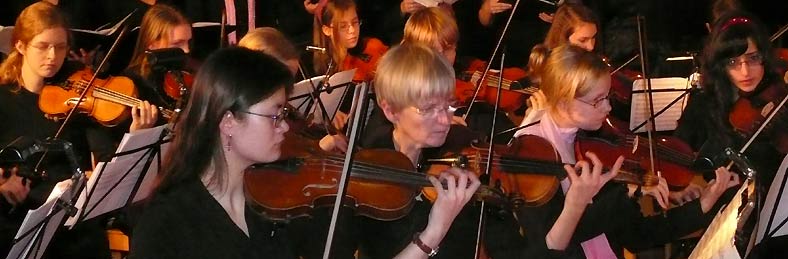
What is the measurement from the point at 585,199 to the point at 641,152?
586 millimetres

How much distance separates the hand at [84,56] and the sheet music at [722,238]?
3.16 m

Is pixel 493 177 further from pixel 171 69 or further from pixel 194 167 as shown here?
pixel 171 69

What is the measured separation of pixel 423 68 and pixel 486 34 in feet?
12.5

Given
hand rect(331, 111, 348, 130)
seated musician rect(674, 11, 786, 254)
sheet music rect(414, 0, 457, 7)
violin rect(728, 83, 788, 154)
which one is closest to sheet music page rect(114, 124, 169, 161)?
hand rect(331, 111, 348, 130)

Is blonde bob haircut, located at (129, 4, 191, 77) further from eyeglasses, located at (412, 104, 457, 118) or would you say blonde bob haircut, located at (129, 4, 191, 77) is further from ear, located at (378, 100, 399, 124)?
eyeglasses, located at (412, 104, 457, 118)

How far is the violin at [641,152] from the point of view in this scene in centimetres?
310

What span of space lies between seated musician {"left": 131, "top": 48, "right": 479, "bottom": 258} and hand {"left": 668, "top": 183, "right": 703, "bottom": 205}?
58.4 inches

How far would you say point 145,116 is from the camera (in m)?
4.18

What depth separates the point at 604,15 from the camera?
6.77m

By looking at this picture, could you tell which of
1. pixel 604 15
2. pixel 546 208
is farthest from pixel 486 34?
pixel 546 208

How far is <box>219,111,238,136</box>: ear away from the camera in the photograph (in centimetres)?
223

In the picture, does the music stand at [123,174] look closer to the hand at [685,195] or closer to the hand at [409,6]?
the hand at [685,195]

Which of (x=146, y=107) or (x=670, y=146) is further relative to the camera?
(x=146, y=107)

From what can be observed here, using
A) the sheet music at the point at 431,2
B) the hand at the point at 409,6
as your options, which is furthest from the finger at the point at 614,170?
the hand at the point at 409,6
